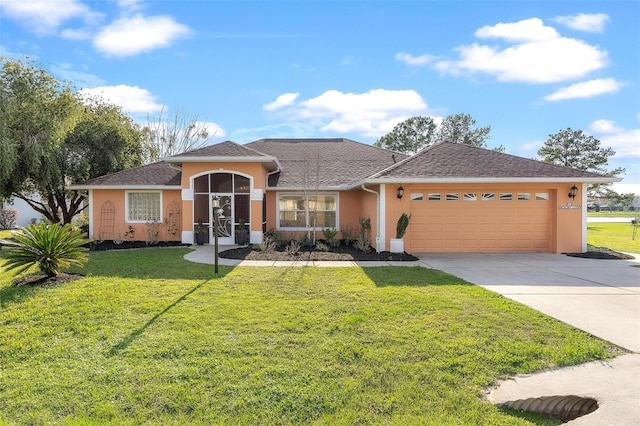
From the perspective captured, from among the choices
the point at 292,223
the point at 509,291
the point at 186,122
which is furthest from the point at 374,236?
the point at 186,122

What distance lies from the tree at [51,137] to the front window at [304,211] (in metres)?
9.12

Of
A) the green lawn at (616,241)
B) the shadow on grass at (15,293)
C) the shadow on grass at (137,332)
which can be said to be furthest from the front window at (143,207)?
the green lawn at (616,241)

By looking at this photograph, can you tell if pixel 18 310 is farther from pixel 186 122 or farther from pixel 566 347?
pixel 186 122

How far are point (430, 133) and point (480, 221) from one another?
969 inches

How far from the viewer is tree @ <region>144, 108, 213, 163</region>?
33.7 meters

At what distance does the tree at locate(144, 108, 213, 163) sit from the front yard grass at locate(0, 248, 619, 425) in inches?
1162

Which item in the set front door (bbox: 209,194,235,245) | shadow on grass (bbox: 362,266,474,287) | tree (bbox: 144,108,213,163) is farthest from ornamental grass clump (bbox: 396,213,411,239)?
tree (bbox: 144,108,213,163)

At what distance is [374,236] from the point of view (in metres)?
13.2

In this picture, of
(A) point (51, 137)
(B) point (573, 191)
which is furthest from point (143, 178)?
(B) point (573, 191)

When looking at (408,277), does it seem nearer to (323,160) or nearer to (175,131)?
(323,160)

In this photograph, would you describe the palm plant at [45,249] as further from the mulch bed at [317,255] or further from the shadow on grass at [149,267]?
the mulch bed at [317,255]

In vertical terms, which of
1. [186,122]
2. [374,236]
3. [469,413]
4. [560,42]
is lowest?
[469,413]

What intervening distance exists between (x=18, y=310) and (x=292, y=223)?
1081 cm

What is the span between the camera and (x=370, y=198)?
14086mm
